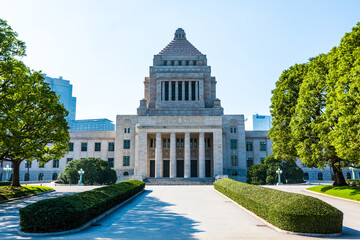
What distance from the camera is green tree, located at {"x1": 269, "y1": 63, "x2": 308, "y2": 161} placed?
32062 millimetres

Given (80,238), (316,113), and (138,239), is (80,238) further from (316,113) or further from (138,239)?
(316,113)

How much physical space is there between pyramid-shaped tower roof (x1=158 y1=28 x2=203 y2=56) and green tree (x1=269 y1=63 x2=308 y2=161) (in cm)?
3728

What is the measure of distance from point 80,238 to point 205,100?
2127 inches

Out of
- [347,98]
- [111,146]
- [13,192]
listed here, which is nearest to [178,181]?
[111,146]

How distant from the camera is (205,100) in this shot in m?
63.4

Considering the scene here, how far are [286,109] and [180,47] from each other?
4251 cm

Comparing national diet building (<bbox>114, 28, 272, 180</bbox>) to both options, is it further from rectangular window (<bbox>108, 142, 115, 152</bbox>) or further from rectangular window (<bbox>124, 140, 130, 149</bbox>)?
rectangular window (<bbox>108, 142, 115, 152</bbox>)

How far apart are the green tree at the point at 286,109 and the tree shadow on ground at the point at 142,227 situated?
63.7 feet

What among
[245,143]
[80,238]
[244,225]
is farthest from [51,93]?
[245,143]

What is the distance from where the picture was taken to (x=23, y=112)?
25.0m

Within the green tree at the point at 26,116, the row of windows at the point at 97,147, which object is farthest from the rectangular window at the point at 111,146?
the green tree at the point at 26,116

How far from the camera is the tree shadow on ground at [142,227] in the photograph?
1145 cm

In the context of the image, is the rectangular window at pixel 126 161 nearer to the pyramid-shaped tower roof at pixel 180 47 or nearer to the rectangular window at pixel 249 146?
the pyramid-shaped tower roof at pixel 180 47

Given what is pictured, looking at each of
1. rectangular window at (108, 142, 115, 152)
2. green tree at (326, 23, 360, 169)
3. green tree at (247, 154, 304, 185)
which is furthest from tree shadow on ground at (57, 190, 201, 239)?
rectangular window at (108, 142, 115, 152)
